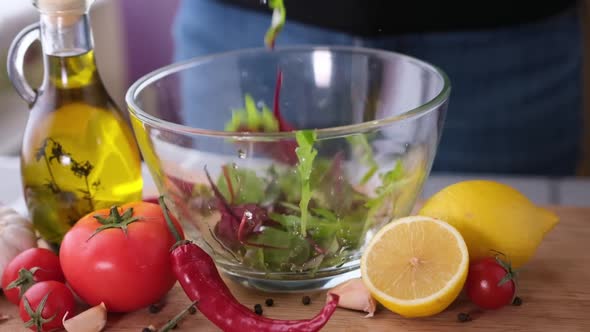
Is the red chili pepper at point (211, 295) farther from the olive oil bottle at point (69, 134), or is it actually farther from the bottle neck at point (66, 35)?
the bottle neck at point (66, 35)

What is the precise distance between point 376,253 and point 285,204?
109 millimetres

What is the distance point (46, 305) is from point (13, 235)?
16cm

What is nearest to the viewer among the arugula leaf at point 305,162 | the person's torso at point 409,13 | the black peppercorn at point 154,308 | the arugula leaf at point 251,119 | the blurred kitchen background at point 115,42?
the arugula leaf at point 305,162

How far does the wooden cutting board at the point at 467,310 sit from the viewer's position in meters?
0.80

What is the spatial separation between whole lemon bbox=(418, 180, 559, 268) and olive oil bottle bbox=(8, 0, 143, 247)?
400 millimetres

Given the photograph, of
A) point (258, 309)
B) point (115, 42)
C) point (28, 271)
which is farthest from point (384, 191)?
point (115, 42)

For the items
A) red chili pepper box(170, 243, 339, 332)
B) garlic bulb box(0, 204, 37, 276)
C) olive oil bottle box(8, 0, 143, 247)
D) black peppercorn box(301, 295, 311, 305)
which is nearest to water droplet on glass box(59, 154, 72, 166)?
olive oil bottle box(8, 0, 143, 247)

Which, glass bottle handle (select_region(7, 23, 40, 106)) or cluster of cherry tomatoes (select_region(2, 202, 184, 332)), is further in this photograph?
glass bottle handle (select_region(7, 23, 40, 106))

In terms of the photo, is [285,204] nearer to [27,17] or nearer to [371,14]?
[371,14]

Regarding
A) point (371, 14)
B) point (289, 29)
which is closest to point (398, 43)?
point (371, 14)

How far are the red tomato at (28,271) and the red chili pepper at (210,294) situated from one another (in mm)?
160

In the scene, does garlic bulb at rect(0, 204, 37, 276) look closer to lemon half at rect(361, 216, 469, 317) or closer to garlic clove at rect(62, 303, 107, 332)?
garlic clove at rect(62, 303, 107, 332)

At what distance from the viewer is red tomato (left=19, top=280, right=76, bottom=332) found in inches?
30.7

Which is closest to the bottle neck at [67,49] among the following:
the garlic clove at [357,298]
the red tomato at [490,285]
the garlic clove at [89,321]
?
the garlic clove at [89,321]
